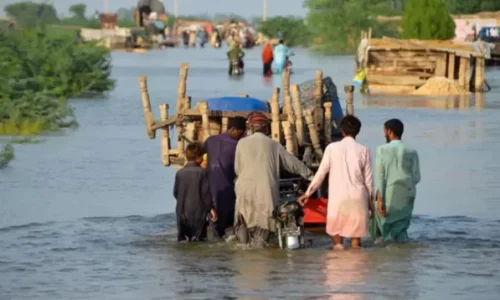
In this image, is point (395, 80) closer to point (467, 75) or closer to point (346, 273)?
point (467, 75)

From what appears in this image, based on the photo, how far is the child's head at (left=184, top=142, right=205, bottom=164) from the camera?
1371 cm

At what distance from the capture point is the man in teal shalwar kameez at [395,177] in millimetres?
13398

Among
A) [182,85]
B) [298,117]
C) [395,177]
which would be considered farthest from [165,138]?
[395,177]

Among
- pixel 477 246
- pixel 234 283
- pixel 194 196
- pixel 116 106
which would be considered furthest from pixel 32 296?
pixel 116 106

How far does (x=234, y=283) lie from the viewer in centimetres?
1190

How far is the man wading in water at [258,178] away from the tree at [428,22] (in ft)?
112

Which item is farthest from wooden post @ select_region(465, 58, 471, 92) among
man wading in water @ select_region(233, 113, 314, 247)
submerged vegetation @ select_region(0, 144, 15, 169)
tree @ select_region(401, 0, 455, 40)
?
man wading in water @ select_region(233, 113, 314, 247)

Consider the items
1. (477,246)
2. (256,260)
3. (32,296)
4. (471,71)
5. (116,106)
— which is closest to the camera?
(32,296)

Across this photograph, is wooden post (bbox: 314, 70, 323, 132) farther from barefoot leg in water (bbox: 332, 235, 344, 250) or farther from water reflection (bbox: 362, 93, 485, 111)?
water reflection (bbox: 362, 93, 485, 111)

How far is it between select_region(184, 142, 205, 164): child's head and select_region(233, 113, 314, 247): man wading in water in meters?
0.51

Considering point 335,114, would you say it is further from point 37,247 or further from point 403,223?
point 37,247

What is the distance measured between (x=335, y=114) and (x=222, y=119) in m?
1.25

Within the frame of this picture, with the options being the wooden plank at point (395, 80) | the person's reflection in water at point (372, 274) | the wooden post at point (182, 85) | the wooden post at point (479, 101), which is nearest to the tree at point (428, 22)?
the wooden plank at point (395, 80)

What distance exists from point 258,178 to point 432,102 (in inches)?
924
